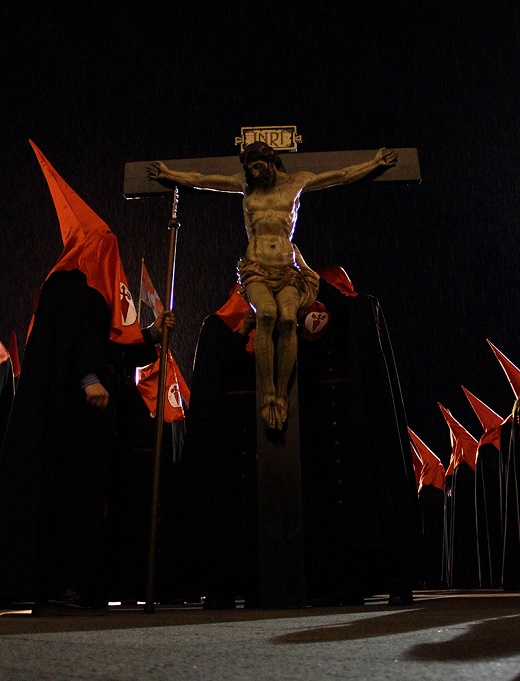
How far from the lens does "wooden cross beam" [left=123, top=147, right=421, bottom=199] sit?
420 cm

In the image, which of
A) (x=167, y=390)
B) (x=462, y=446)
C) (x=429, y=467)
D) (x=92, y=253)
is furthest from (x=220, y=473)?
(x=429, y=467)

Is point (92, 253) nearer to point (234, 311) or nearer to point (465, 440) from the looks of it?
point (234, 311)

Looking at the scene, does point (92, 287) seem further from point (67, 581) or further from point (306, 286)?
point (67, 581)

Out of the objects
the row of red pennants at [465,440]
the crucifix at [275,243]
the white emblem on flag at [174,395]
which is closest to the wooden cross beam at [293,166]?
the crucifix at [275,243]

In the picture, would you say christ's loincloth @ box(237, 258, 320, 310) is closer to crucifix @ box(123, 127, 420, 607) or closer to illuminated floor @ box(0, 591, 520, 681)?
crucifix @ box(123, 127, 420, 607)

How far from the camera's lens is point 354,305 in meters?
4.07

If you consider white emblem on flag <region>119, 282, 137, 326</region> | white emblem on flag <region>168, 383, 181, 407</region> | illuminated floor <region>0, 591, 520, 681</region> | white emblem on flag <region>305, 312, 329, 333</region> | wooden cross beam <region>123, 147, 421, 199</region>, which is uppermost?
wooden cross beam <region>123, 147, 421, 199</region>

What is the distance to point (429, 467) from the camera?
1354 centimetres

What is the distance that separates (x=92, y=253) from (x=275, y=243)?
1138 millimetres

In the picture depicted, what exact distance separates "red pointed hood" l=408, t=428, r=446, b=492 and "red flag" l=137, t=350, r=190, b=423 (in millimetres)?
6767

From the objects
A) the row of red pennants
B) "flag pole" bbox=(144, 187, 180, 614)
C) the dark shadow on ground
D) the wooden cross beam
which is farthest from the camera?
the row of red pennants

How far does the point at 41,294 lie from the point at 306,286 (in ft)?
5.03

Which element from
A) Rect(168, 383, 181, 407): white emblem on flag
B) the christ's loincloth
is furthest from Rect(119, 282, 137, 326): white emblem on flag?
Rect(168, 383, 181, 407): white emblem on flag

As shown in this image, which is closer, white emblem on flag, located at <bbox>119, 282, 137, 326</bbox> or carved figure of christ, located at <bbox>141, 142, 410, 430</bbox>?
carved figure of christ, located at <bbox>141, 142, 410, 430</bbox>
